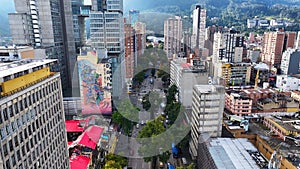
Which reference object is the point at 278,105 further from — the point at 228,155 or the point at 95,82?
the point at 95,82

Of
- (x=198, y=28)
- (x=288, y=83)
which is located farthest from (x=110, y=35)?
(x=198, y=28)

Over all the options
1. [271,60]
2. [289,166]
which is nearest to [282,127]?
[289,166]

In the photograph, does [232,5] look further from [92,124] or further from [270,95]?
[92,124]

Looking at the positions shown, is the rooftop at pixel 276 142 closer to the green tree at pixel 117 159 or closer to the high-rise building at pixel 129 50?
the green tree at pixel 117 159

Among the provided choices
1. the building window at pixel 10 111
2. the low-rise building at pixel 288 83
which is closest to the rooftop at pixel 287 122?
the low-rise building at pixel 288 83

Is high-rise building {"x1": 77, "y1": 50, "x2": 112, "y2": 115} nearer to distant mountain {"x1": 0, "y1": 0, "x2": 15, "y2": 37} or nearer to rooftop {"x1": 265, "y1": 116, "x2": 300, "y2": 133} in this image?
rooftop {"x1": 265, "y1": 116, "x2": 300, "y2": 133}

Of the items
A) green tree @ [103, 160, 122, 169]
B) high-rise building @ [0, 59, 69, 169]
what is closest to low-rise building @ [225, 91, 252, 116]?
green tree @ [103, 160, 122, 169]
